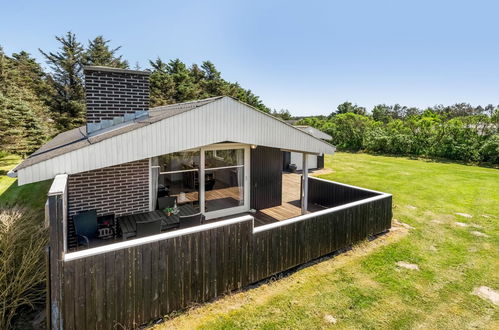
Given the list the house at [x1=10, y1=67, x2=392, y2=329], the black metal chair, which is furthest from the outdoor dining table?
the black metal chair

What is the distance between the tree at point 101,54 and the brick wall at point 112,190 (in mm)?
27170

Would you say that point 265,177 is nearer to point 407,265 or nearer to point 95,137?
point 407,265

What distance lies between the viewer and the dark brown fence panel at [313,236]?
4738 millimetres

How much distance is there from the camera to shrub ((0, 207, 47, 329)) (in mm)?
3457

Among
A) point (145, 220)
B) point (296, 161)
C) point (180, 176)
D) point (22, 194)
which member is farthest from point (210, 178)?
point (296, 161)

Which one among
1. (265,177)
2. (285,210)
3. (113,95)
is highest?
(113,95)

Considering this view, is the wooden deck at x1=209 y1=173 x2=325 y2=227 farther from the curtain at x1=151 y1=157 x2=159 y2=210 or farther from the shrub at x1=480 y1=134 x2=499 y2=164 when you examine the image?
the shrub at x1=480 y1=134 x2=499 y2=164

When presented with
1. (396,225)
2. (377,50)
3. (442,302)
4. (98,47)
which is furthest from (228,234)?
(98,47)

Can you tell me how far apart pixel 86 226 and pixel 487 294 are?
8.07m

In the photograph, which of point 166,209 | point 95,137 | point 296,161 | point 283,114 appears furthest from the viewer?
point 283,114

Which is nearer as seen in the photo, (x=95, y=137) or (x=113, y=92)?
(x=95, y=137)

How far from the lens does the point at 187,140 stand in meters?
4.86

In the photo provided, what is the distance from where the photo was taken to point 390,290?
4.75m

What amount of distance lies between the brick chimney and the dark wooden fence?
3974 millimetres
